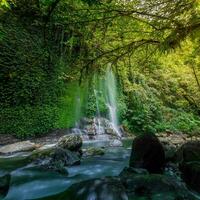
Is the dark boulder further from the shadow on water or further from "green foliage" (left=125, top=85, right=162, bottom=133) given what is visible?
"green foliage" (left=125, top=85, right=162, bottom=133)

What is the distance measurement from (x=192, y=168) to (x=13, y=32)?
891 centimetres

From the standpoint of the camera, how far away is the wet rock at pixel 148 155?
6.13 meters

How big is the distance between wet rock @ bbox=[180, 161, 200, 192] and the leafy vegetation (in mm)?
2133

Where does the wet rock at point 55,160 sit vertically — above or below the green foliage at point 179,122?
below

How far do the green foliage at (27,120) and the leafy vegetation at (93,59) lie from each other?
0.12ft

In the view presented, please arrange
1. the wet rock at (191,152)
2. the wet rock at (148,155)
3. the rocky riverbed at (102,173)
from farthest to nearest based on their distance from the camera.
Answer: the wet rock at (148,155), the wet rock at (191,152), the rocky riverbed at (102,173)

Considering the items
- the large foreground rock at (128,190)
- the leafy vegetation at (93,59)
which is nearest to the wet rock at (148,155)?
the large foreground rock at (128,190)

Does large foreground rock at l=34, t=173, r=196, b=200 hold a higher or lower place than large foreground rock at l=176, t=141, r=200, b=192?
lower

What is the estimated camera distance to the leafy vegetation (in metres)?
4.89

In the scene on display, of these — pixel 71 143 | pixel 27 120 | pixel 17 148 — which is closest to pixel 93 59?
pixel 71 143

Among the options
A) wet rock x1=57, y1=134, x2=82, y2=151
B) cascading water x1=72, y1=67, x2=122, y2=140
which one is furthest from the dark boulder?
cascading water x1=72, y1=67, x2=122, y2=140

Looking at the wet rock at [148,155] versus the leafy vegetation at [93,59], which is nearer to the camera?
the leafy vegetation at [93,59]

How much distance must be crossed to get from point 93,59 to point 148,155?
237cm

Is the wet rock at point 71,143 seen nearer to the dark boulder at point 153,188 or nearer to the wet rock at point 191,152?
the wet rock at point 191,152
